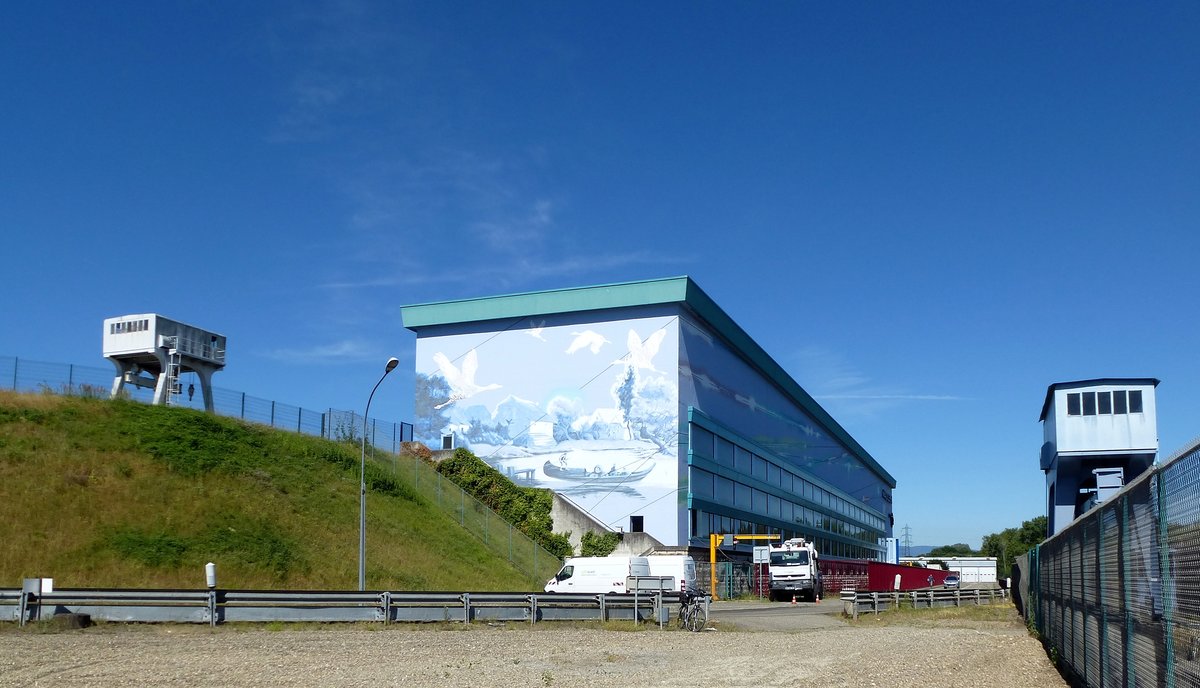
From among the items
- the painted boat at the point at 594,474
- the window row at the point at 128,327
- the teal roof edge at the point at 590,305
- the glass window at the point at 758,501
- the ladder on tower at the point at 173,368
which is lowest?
the glass window at the point at 758,501

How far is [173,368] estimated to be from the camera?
47.4 meters

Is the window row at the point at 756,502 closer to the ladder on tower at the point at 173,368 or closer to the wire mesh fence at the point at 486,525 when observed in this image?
the wire mesh fence at the point at 486,525

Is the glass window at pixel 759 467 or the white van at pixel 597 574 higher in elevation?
the glass window at pixel 759 467

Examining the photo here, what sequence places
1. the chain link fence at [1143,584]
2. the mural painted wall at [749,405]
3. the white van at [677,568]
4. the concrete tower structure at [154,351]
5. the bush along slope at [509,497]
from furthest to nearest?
the mural painted wall at [749,405], the bush along slope at [509,497], the concrete tower structure at [154,351], the white van at [677,568], the chain link fence at [1143,584]

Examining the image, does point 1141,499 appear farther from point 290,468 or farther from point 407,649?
point 290,468

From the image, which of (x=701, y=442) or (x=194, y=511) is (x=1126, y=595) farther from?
(x=701, y=442)

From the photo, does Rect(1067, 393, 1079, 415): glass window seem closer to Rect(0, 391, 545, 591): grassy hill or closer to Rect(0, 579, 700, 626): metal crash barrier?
Rect(0, 391, 545, 591): grassy hill

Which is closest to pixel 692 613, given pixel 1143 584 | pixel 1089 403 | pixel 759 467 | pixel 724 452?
pixel 1143 584

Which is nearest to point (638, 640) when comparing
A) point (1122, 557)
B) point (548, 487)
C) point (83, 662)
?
point (83, 662)

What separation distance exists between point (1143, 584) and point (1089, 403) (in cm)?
4702

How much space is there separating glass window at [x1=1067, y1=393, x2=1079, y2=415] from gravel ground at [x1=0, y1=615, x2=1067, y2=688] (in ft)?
97.3

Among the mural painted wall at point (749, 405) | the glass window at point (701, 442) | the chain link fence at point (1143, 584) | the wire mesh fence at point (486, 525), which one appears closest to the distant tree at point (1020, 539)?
the mural painted wall at point (749, 405)

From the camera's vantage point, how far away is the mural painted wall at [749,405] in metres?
65.4

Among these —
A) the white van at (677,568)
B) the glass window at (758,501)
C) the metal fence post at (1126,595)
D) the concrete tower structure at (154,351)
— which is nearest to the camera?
the metal fence post at (1126,595)
